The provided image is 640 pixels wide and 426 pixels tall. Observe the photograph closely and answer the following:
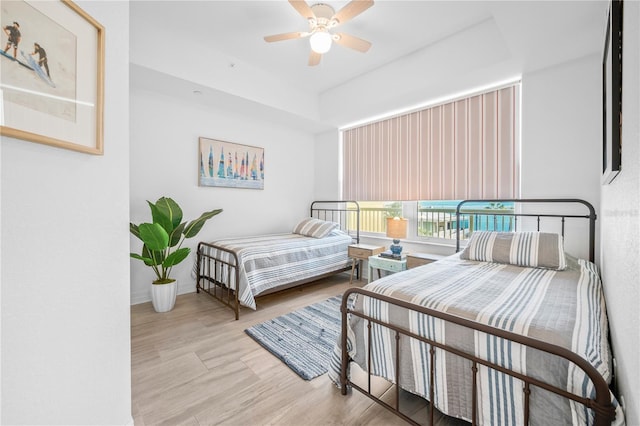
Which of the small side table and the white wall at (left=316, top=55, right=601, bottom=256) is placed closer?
the white wall at (left=316, top=55, right=601, bottom=256)

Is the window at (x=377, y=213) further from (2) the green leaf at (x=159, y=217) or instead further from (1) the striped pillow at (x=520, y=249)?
(2) the green leaf at (x=159, y=217)

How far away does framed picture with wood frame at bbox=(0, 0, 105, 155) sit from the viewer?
78 cm

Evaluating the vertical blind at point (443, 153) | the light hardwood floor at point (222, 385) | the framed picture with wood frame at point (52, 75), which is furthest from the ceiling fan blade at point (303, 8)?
the light hardwood floor at point (222, 385)

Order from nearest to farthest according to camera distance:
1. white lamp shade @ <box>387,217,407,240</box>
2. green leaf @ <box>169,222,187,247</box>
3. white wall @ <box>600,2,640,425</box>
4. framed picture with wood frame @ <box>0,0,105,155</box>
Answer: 1. white wall @ <box>600,2,640,425</box>
2. framed picture with wood frame @ <box>0,0,105,155</box>
3. green leaf @ <box>169,222,187,247</box>
4. white lamp shade @ <box>387,217,407,240</box>

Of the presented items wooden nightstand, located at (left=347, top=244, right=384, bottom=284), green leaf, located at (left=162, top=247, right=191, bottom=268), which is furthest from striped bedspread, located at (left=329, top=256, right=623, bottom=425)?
green leaf, located at (left=162, top=247, right=191, bottom=268)

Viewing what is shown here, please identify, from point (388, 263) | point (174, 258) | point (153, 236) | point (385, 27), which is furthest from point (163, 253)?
point (385, 27)

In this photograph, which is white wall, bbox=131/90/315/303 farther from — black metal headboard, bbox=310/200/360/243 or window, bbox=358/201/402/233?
window, bbox=358/201/402/233

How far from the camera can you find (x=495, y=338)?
3.53ft

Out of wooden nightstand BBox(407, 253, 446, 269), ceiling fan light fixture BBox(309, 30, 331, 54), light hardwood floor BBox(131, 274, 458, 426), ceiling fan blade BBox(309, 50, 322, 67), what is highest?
ceiling fan blade BBox(309, 50, 322, 67)

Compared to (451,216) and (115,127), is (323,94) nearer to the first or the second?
(451,216)

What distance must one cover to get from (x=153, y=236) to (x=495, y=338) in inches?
102

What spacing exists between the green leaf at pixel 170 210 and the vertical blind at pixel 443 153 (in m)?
2.64

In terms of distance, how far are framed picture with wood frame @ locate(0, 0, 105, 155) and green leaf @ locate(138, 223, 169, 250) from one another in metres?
1.51

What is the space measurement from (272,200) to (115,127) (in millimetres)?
3289
